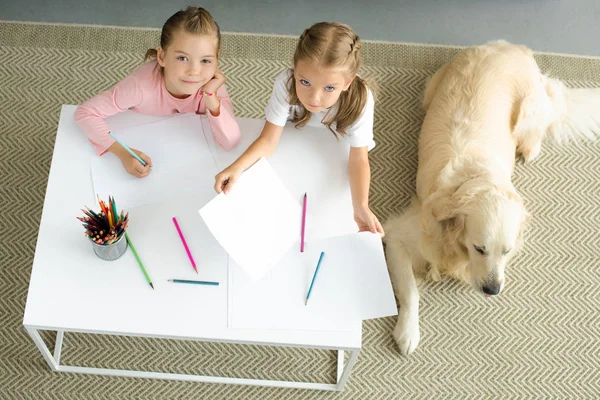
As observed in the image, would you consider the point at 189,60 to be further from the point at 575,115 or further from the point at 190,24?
the point at 575,115

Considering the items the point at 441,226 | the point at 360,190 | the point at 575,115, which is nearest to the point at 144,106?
the point at 360,190

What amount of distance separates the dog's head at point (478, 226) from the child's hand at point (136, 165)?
2.19ft

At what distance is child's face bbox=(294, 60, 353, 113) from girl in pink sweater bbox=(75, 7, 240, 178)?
0.66 ft

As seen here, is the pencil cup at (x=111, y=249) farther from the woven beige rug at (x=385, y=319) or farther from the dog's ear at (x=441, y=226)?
the dog's ear at (x=441, y=226)

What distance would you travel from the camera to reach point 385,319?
164 cm

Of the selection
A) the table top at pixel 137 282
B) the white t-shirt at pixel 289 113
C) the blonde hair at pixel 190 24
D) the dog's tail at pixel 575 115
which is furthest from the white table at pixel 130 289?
the dog's tail at pixel 575 115

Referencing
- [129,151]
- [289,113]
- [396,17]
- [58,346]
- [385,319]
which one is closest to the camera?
[129,151]

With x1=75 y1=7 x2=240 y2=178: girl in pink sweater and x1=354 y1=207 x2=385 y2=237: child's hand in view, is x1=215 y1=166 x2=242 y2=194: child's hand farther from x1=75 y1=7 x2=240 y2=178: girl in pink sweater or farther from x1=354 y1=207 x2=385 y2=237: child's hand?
x1=354 y1=207 x2=385 y2=237: child's hand

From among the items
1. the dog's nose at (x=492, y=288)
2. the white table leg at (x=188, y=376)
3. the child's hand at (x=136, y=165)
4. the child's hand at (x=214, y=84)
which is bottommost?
the white table leg at (x=188, y=376)

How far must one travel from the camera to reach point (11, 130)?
70.4 inches

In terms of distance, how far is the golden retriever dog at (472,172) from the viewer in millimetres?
1283

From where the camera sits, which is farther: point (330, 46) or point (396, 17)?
point (396, 17)

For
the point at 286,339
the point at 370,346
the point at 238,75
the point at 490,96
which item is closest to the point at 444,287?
the point at 370,346

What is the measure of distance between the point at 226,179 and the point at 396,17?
1146 millimetres
